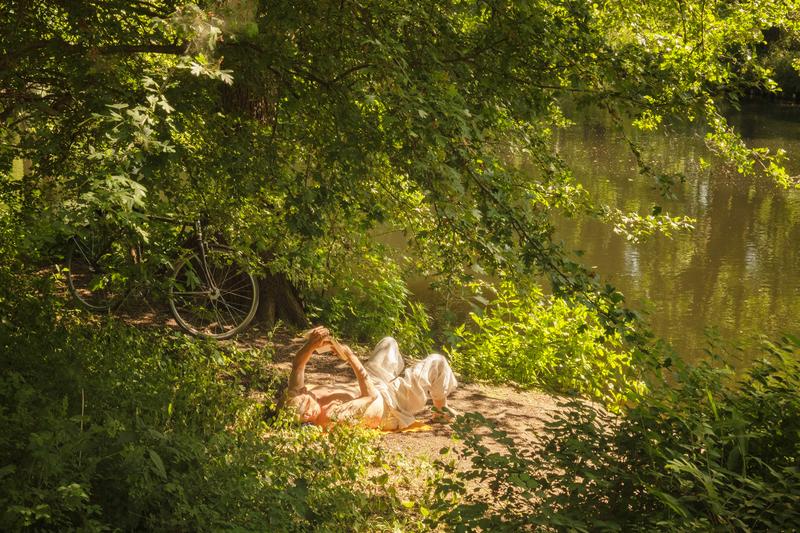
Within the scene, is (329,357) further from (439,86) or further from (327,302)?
(439,86)

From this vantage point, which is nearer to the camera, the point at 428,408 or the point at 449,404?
the point at 428,408

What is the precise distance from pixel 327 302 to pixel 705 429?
21.1 feet

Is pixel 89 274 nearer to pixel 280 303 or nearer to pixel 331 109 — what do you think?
pixel 280 303

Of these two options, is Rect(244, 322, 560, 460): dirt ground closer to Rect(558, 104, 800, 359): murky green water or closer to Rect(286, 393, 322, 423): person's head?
Rect(286, 393, 322, 423): person's head

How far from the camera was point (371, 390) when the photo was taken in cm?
684

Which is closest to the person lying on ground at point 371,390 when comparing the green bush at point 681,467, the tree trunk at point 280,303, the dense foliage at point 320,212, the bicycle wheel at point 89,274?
the dense foliage at point 320,212

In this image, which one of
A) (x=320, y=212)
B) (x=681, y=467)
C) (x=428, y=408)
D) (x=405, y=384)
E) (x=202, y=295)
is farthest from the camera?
(x=202, y=295)

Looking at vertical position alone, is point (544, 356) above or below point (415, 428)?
above

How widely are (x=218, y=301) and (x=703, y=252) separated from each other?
34.9 ft

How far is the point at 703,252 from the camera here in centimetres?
1608

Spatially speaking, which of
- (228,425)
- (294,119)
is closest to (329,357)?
(228,425)

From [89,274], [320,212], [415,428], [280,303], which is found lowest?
[415,428]

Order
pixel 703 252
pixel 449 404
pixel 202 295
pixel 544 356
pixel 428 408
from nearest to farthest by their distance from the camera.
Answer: pixel 428 408 → pixel 449 404 → pixel 202 295 → pixel 544 356 → pixel 703 252

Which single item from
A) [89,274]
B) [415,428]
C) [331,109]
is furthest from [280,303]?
[331,109]
